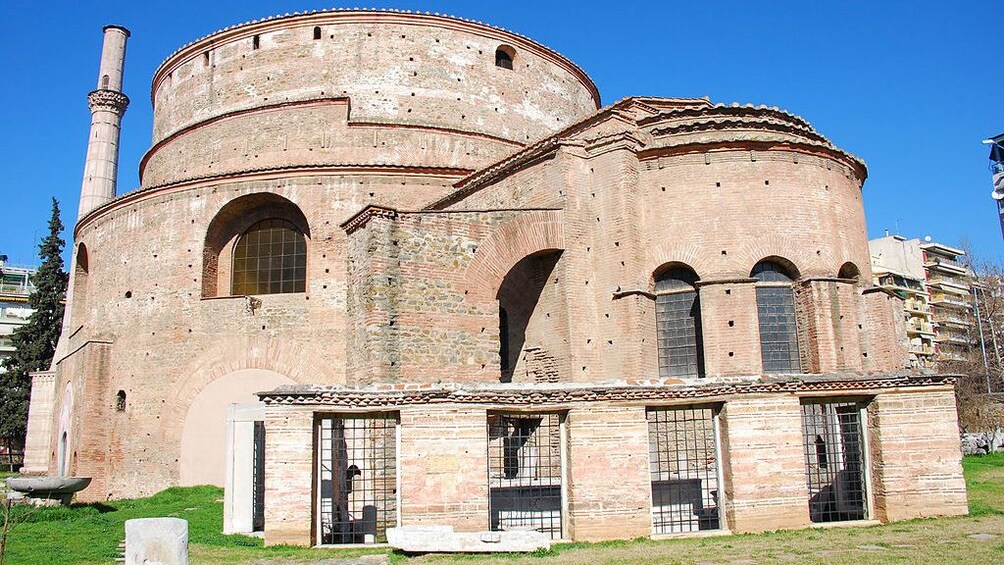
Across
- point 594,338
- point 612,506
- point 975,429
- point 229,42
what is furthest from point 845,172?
point 975,429

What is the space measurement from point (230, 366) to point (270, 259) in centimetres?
265

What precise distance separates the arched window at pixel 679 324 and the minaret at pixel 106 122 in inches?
779

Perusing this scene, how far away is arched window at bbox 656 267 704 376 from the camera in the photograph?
1357 cm

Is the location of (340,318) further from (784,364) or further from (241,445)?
(784,364)

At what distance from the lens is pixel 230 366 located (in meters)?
17.6

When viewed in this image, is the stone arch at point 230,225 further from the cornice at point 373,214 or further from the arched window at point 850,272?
the arched window at point 850,272

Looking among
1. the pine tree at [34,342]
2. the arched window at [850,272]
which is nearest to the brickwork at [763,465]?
the arched window at [850,272]

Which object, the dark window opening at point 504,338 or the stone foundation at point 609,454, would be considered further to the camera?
the dark window opening at point 504,338

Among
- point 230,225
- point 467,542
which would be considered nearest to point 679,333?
point 467,542

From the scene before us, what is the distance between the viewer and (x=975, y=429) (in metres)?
29.2

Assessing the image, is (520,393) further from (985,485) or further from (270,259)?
(270,259)

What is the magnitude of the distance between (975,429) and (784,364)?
1999 cm

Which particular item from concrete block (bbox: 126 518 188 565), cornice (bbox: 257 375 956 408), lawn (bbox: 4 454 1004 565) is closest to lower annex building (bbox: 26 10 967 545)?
cornice (bbox: 257 375 956 408)

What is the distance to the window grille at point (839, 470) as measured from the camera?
34.2 ft
